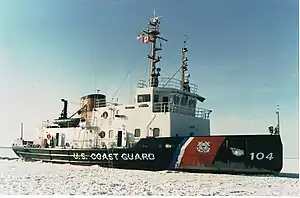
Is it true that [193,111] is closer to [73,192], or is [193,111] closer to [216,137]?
[216,137]

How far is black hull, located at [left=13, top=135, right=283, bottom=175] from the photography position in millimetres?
6465

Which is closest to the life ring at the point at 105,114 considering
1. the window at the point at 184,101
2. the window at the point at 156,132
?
the window at the point at 156,132

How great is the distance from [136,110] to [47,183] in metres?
3.37

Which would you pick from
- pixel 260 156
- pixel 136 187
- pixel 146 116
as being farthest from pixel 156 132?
pixel 136 187

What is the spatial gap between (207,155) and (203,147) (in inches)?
5.6

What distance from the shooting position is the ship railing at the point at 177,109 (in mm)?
7734

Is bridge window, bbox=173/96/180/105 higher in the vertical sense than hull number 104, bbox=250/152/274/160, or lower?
higher

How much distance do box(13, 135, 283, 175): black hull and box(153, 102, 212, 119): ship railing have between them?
78 centimetres

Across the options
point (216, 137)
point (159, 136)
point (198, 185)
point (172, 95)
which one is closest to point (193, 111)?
point (172, 95)

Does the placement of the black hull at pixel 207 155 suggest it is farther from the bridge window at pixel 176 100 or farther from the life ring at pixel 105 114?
the bridge window at pixel 176 100

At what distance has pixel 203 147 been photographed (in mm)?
6691

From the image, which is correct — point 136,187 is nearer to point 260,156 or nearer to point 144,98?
point 260,156

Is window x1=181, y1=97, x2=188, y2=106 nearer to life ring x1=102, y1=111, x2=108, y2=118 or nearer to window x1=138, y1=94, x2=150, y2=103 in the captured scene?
window x1=138, y1=94, x2=150, y2=103

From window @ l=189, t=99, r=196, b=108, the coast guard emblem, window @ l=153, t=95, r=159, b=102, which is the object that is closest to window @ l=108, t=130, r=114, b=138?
window @ l=153, t=95, r=159, b=102
